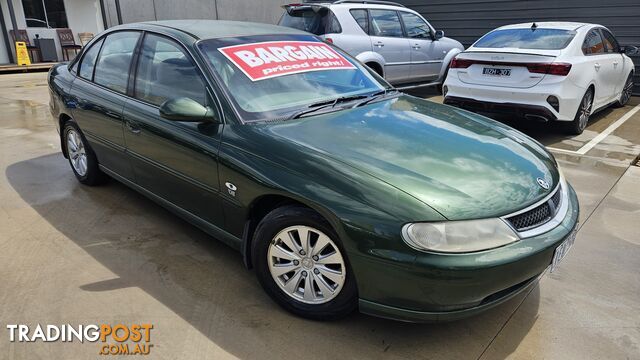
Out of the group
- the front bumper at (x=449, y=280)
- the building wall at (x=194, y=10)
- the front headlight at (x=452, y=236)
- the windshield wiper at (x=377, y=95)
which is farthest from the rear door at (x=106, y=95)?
the building wall at (x=194, y=10)

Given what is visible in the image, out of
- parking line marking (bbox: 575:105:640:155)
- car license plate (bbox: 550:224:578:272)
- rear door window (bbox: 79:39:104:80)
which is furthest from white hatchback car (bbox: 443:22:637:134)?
rear door window (bbox: 79:39:104:80)

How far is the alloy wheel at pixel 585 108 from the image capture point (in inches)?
252

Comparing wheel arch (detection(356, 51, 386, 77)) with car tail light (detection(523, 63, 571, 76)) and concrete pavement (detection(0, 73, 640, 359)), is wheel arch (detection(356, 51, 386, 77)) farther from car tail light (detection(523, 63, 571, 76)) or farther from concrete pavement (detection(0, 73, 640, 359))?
concrete pavement (detection(0, 73, 640, 359))

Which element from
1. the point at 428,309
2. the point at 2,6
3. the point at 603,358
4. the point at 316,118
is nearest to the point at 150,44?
→ the point at 316,118

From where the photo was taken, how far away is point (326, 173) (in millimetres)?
2383

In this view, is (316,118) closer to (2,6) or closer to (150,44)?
(150,44)

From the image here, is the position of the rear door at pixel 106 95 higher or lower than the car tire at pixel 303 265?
higher

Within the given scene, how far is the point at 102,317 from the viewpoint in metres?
2.67

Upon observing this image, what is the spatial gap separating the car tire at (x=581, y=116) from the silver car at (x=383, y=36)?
3.05m

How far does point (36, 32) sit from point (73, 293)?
16053mm

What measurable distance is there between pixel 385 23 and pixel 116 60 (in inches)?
217

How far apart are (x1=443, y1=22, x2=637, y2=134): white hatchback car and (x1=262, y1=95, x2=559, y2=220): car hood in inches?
120

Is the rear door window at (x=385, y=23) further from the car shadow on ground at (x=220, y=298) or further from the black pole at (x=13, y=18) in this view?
the black pole at (x=13, y=18)

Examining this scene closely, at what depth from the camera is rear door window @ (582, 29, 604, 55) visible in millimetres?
6484
